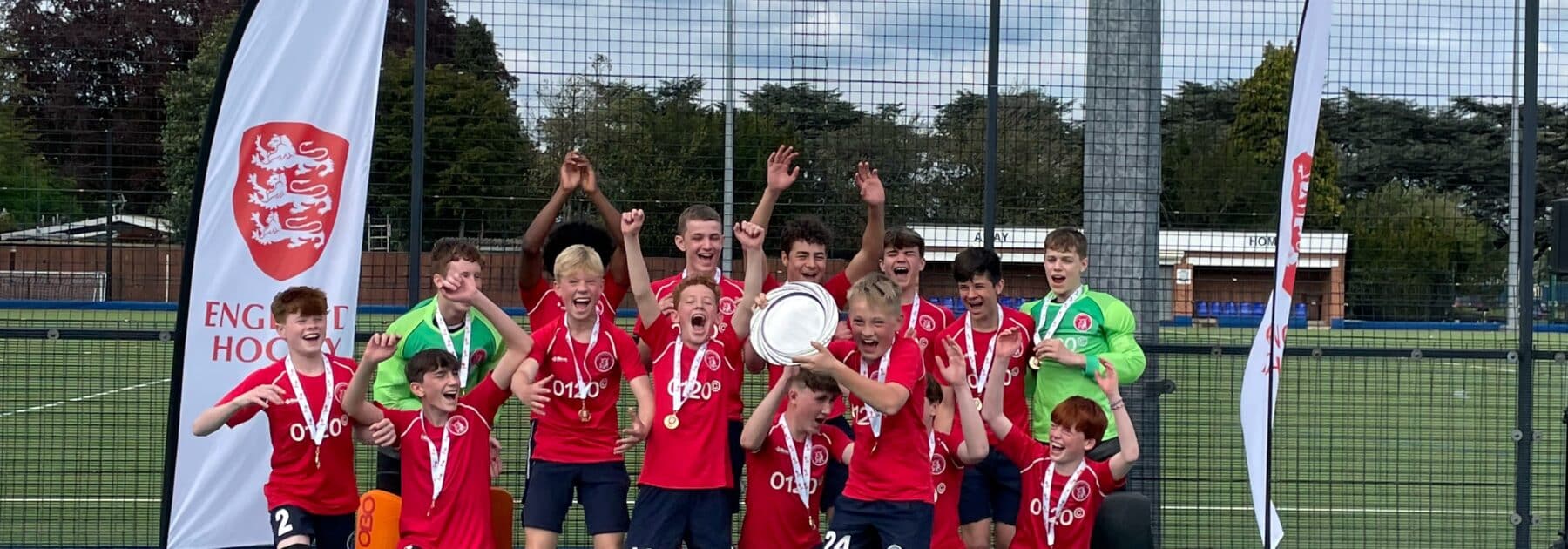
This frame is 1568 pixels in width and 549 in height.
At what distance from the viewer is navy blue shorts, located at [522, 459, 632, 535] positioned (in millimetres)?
5840

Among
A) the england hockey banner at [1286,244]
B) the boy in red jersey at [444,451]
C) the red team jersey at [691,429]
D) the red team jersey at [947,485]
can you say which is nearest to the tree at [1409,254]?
the england hockey banner at [1286,244]

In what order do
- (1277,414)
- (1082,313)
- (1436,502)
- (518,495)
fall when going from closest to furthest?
(1082,313), (518,495), (1436,502), (1277,414)

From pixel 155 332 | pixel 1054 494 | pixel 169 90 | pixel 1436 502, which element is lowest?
pixel 1436 502

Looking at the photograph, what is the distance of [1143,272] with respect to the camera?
7371 millimetres

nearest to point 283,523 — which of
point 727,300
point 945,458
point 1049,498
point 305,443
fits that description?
point 305,443

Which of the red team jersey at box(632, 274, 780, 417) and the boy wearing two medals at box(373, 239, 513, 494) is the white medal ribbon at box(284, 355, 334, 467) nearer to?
the boy wearing two medals at box(373, 239, 513, 494)

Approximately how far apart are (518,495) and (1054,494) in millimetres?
5590

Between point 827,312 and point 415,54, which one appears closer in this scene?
point 827,312

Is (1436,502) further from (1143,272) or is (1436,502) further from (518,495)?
(518,495)

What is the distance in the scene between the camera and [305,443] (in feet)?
18.6

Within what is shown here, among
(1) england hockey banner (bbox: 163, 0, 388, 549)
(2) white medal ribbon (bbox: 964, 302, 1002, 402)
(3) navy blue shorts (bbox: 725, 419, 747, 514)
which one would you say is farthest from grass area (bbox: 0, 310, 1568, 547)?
(3) navy blue shorts (bbox: 725, 419, 747, 514)

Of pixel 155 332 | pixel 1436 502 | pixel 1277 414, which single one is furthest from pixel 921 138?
pixel 1277 414

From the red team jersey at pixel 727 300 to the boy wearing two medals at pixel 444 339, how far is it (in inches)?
26.1

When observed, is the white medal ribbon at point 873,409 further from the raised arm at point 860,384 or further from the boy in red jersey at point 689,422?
the boy in red jersey at point 689,422
